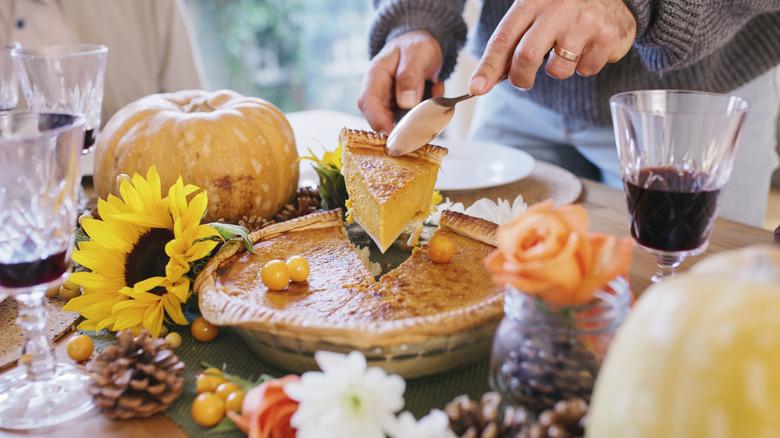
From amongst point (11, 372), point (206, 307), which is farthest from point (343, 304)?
point (11, 372)

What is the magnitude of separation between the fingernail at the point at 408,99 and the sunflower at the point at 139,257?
2.55ft

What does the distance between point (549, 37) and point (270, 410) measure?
956 millimetres

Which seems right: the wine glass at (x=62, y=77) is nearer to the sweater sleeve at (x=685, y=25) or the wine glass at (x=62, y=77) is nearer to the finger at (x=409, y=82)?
the finger at (x=409, y=82)

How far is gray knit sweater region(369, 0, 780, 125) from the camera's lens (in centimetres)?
142

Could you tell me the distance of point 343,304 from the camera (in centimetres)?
92

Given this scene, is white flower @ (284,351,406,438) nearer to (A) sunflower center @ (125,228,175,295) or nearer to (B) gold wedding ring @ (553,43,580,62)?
(A) sunflower center @ (125,228,175,295)

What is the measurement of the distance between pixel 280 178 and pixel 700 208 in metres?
0.92

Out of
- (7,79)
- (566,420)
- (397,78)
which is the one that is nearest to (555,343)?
(566,420)

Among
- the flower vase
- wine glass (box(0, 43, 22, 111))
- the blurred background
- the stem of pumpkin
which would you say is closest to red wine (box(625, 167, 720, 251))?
the flower vase

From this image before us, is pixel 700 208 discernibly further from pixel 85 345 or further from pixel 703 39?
pixel 85 345

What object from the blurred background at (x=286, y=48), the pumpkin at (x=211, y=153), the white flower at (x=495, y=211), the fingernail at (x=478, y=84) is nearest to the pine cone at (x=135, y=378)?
the pumpkin at (x=211, y=153)

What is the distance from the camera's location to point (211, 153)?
→ 1314 mm

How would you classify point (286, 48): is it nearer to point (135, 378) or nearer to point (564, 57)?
point (564, 57)

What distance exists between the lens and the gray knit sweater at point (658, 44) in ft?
4.66
